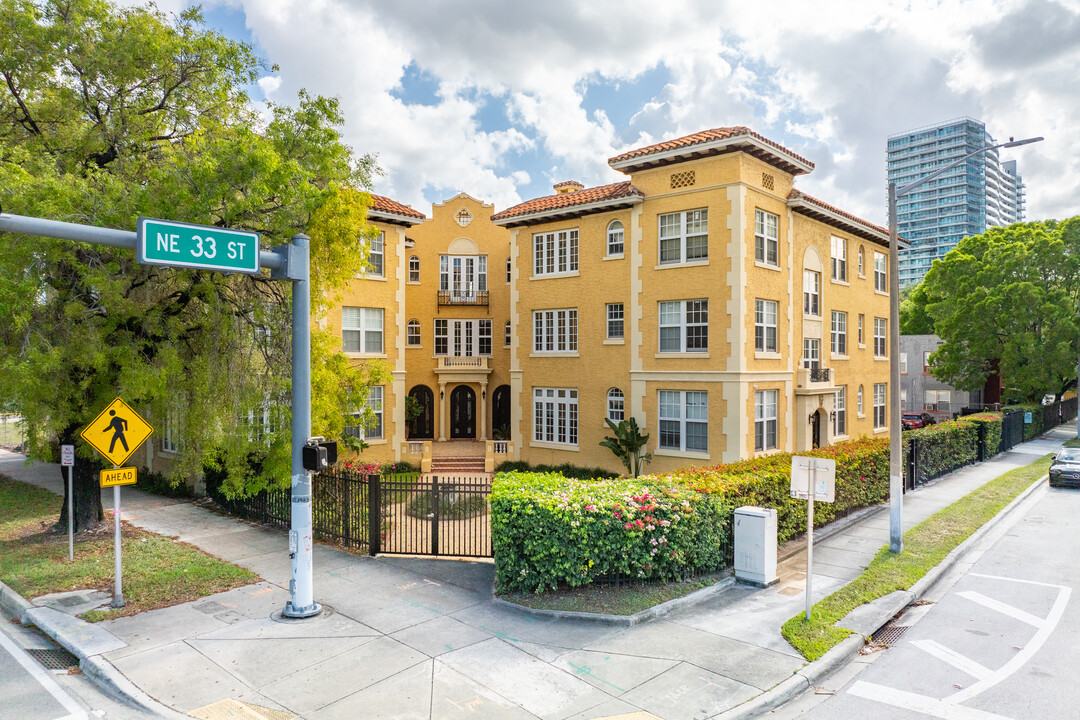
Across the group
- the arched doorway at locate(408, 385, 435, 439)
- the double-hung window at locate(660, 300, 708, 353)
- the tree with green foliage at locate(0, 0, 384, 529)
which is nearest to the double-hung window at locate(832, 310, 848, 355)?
the double-hung window at locate(660, 300, 708, 353)

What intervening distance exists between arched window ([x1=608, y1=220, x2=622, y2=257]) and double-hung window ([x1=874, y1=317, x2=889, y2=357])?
53.2 ft

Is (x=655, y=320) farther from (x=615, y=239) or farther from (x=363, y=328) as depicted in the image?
(x=363, y=328)

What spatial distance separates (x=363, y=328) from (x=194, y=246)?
52.4 feet

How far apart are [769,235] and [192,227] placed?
1914 centimetres

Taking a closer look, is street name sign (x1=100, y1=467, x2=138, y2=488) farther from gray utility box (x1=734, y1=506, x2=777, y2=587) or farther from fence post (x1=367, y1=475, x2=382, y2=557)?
gray utility box (x1=734, y1=506, x2=777, y2=587)

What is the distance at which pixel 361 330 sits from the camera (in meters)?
24.9

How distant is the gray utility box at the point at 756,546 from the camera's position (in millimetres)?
11492

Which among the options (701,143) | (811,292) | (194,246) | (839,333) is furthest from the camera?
(839,333)

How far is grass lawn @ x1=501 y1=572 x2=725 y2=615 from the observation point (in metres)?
10.1

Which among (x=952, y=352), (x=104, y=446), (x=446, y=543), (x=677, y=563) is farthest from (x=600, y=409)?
(x=952, y=352)

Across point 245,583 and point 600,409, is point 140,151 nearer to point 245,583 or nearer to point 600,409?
point 245,583

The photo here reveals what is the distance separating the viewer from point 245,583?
11.6 metres

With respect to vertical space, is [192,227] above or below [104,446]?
above

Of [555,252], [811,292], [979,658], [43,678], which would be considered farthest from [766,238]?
[43,678]
